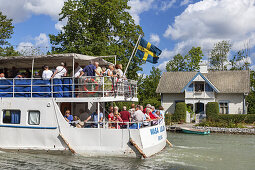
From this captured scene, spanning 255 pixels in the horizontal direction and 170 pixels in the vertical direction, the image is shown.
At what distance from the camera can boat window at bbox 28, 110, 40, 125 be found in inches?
604

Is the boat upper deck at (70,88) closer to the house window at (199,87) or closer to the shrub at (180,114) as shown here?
the shrub at (180,114)

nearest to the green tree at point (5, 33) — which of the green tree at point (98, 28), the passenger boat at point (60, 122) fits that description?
the green tree at point (98, 28)

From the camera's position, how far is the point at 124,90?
53.8 feet

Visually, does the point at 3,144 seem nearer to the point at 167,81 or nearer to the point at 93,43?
the point at 93,43

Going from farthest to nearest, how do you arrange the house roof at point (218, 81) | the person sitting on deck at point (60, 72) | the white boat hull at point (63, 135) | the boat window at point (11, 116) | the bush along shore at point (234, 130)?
the house roof at point (218, 81), the bush along shore at point (234, 130), the boat window at point (11, 116), the person sitting on deck at point (60, 72), the white boat hull at point (63, 135)

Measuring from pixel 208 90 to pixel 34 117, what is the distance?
30082mm

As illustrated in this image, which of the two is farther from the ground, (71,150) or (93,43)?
(93,43)

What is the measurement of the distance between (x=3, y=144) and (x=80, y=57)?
5796 mm

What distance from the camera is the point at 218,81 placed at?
4269 centimetres

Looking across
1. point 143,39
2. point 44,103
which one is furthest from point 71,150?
point 143,39

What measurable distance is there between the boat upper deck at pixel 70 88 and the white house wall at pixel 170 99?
2741 cm

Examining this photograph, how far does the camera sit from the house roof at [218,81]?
40875 millimetres

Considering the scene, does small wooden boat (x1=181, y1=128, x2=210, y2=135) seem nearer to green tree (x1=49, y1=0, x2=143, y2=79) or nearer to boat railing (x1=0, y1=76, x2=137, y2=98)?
green tree (x1=49, y1=0, x2=143, y2=79)

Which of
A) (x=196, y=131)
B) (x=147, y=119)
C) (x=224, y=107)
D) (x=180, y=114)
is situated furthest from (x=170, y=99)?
(x=147, y=119)
